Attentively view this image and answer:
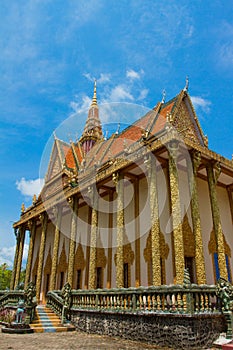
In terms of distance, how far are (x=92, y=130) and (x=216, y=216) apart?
17.1m

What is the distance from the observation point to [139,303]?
27.6 ft

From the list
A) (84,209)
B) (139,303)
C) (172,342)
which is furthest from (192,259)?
(84,209)

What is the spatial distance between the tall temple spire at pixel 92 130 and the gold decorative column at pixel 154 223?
13.8 meters

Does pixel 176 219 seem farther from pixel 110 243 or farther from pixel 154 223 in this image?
pixel 110 243

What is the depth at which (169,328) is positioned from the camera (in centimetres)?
726

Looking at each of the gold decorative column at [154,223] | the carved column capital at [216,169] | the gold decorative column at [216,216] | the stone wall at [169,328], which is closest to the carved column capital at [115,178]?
the gold decorative column at [154,223]

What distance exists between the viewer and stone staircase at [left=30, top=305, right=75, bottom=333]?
10016mm

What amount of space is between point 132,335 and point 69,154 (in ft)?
56.6

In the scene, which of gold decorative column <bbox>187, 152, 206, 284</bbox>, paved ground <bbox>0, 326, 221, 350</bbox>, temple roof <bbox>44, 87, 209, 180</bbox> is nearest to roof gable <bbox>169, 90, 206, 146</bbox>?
temple roof <bbox>44, 87, 209, 180</bbox>

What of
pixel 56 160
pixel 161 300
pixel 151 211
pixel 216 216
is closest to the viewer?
pixel 161 300

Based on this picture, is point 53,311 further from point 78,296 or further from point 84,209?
point 84,209

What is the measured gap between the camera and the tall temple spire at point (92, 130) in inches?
1023

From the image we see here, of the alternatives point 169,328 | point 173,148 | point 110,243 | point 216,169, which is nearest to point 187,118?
point 216,169

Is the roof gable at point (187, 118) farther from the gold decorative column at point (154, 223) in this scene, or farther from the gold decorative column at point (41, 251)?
the gold decorative column at point (41, 251)
